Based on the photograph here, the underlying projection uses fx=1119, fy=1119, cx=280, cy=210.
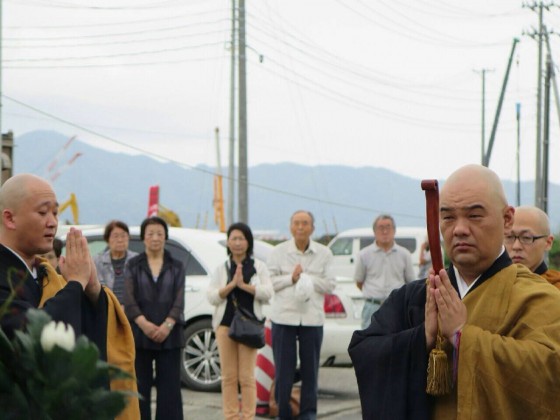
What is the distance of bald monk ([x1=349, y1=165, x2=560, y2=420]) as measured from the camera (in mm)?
3934

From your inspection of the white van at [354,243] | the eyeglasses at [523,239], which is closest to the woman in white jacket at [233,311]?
the eyeglasses at [523,239]

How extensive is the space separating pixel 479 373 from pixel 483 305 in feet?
0.83

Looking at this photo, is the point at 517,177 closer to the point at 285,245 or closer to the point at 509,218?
the point at 285,245

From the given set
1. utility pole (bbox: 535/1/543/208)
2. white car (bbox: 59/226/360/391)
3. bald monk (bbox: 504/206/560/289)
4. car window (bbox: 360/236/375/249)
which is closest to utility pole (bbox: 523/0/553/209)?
utility pole (bbox: 535/1/543/208)

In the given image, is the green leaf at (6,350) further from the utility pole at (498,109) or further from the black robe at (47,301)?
the utility pole at (498,109)

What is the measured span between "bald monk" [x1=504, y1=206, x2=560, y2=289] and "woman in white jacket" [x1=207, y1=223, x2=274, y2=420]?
12.4 ft

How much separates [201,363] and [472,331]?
8.29 metres

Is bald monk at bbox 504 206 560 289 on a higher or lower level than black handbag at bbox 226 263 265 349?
higher

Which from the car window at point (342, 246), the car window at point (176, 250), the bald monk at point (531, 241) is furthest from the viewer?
the car window at point (342, 246)

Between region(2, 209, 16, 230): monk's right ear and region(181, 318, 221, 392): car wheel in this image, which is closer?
region(2, 209, 16, 230): monk's right ear

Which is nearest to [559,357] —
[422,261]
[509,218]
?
[509,218]

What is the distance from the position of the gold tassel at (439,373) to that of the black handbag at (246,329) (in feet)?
18.3

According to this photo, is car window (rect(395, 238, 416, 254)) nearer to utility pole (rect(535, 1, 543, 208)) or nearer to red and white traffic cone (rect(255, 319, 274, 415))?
red and white traffic cone (rect(255, 319, 274, 415))

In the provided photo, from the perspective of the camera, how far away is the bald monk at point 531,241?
6.16 meters
